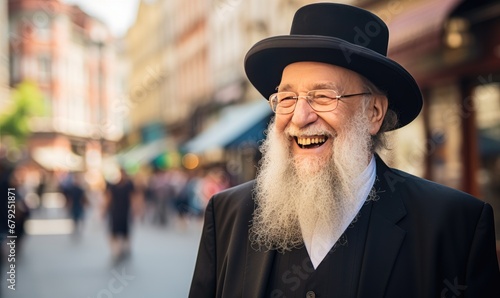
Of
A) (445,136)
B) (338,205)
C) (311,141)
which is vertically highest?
(445,136)

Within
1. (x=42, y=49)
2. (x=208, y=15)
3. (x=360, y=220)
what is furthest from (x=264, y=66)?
(x=42, y=49)

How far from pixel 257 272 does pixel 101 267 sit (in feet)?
29.8

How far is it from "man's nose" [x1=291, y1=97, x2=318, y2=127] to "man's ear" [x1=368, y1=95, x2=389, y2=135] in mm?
291

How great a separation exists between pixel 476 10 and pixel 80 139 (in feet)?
179

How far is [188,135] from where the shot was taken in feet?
102

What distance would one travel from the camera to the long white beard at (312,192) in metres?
2.34

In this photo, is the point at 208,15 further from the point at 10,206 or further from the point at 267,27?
the point at 10,206

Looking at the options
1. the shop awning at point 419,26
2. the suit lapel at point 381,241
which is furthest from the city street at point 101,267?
the suit lapel at point 381,241

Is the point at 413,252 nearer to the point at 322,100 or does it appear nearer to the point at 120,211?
the point at 322,100

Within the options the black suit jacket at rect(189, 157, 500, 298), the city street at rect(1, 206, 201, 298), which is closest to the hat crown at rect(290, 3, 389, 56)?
the black suit jacket at rect(189, 157, 500, 298)

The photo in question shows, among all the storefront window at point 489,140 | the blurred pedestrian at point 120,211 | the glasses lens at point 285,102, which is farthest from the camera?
the blurred pedestrian at point 120,211

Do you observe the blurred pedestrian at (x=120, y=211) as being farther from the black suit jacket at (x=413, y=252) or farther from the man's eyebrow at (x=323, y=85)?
the man's eyebrow at (x=323, y=85)

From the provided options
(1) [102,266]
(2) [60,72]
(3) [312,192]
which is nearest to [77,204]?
(1) [102,266]

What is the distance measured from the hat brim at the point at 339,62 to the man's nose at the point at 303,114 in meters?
0.17
